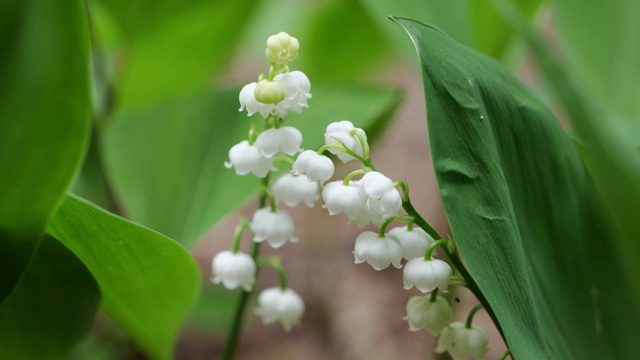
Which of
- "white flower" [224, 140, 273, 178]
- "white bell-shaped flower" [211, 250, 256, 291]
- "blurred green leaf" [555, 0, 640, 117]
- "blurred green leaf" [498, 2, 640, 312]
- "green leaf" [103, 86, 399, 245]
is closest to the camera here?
"blurred green leaf" [498, 2, 640, 312]

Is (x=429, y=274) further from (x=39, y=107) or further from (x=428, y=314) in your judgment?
(x=39, y=107)

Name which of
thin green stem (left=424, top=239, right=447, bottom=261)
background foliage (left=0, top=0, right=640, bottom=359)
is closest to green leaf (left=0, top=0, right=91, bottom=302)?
background foliage (left=0, top=0, right=640, bottom=359)

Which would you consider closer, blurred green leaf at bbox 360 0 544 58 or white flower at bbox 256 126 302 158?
white flower at bbox 256 126 302 158

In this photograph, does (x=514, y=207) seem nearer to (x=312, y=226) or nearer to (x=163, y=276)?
(x=163, y=276)

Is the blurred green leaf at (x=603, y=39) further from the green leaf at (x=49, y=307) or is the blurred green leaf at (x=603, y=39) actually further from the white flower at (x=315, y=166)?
the green leaf at (x=49, y=307)

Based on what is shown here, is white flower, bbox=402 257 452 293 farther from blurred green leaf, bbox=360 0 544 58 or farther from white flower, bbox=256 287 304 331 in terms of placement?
blurred green leaf, bbox=360 0 544 58

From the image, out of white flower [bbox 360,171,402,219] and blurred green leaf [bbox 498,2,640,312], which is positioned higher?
blurred green leaf [bbox 498,2,640,312]

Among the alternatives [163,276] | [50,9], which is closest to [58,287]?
[163,276]

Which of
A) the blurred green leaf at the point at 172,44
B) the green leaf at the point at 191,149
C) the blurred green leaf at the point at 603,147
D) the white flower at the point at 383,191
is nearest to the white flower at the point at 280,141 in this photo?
the white flower at the point at 383,191
